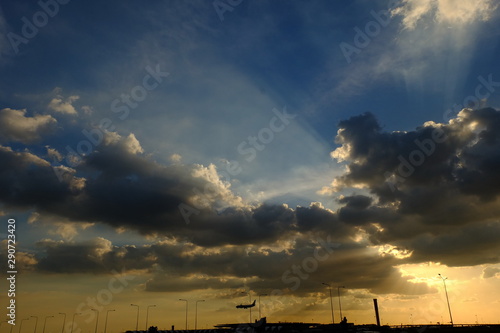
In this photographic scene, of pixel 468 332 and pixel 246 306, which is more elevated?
pixel 246 306

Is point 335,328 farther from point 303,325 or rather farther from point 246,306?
point 246,306

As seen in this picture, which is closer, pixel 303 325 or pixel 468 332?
pixel 468 332

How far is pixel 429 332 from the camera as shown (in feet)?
402

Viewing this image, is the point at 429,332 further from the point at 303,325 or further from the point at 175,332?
the point at 175,332

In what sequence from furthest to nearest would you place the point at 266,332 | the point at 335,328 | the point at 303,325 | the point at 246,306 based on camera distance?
1. the point at 246,306
2. the point at 303,325
3. the point at 335,328
4. the point at 266,332

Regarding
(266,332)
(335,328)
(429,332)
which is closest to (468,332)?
(429,332)

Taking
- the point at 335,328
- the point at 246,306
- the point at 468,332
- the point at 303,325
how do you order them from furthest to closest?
the point at 246,306 → the point at 303,325 → the point at 335,328 → the point at 468,332

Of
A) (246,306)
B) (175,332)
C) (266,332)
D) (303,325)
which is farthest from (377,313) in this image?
(175,332)

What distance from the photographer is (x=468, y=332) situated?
12088cm

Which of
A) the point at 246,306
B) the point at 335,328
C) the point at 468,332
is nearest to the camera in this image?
the point at 468,332

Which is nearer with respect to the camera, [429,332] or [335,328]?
[429,332]

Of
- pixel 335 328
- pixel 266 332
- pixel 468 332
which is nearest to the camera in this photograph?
pixel 468 332

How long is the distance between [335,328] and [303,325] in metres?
21.5

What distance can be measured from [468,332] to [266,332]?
6817cm
